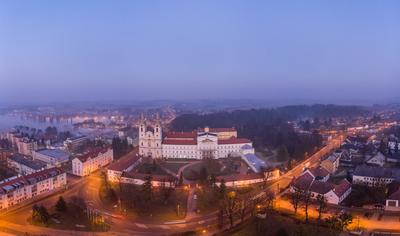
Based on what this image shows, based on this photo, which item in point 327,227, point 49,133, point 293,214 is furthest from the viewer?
point 49,133

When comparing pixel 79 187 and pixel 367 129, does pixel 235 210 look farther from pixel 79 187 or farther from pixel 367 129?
pixel 367 129

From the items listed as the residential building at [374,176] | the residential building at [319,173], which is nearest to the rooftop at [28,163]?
the residential building at [319,173]

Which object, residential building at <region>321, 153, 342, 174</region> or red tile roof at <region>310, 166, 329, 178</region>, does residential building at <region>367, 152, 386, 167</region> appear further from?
red tile roof at <region>310, 166, 329, 178</region>

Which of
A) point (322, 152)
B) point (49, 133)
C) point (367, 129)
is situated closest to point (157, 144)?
point (322, 152)

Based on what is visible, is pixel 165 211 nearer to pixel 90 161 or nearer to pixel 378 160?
pixel 90 161

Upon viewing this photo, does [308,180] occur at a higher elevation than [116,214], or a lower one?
higher

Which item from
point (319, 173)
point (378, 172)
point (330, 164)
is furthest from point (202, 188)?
point (378, 172)
